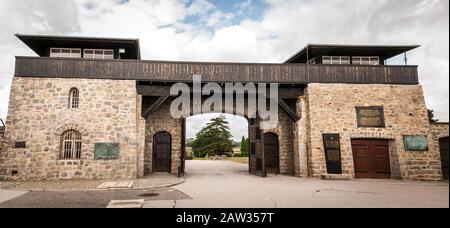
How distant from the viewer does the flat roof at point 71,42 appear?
13.0 m

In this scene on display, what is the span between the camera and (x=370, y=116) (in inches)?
518

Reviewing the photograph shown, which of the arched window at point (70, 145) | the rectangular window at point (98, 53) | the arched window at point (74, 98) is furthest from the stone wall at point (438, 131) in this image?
the arched window at point (74, 98)

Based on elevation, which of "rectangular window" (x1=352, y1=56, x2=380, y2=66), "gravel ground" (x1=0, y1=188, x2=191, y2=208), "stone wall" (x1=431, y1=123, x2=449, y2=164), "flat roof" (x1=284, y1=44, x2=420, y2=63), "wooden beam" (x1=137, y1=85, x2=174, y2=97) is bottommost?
"gravel ground" (x1=0, y1=188, x2=191, y2=208)

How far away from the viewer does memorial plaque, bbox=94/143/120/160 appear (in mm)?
11852

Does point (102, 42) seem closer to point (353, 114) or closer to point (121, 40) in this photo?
point (121, 40)

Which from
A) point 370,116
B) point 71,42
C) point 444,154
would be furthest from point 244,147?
point 71,42

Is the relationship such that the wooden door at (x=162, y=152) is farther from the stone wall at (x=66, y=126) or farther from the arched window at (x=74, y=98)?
the arched window at (x=74, y=98)

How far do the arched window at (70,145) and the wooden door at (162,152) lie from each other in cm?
365

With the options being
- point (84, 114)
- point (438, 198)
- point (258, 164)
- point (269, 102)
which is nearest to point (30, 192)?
point (84, 114)

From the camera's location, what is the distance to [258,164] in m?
14.0

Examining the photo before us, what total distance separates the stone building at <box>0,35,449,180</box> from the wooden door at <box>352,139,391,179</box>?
0.05 m

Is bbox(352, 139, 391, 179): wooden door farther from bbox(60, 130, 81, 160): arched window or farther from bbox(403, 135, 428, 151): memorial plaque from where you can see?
bbox(60, 130, 81, 160): arched window

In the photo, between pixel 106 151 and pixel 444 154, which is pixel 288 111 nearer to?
pixel 444 154

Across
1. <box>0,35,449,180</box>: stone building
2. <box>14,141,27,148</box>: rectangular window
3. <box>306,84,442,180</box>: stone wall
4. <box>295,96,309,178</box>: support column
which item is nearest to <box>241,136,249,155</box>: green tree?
<box>0,35,449,180</box>: stone building
